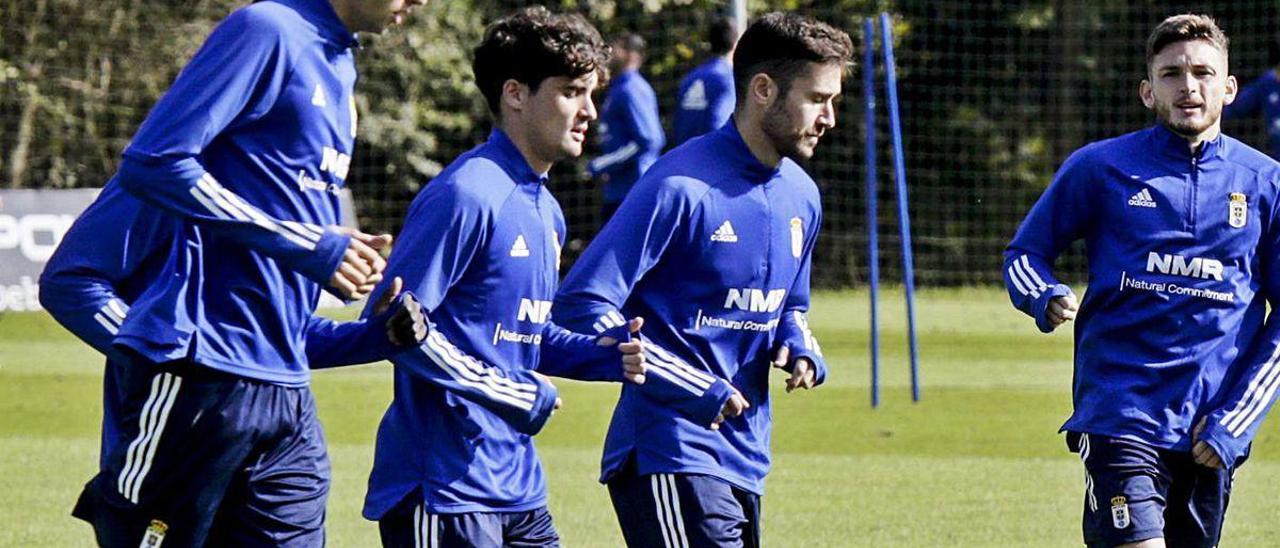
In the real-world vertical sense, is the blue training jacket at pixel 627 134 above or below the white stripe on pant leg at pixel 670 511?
below

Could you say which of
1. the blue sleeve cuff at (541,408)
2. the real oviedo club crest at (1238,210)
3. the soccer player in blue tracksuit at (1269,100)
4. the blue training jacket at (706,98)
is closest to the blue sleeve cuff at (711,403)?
the blue sleeve cuff at (541,408)

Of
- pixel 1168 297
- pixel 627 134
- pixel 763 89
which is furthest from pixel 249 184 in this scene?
pixel 627 134

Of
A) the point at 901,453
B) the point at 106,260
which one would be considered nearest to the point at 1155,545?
the point at 106,260

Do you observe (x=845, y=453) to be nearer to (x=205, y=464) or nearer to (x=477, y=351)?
(x=477, y=351)

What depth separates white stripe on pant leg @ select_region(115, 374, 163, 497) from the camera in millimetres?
4535

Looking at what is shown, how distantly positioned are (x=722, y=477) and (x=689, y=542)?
0.64 feet

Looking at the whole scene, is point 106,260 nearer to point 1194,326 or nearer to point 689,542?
point 689,542

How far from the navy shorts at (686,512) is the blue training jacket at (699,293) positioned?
0.10ft

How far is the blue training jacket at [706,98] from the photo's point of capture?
48.4ft

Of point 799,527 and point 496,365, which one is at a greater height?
point 496,365

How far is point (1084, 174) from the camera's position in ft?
20.0

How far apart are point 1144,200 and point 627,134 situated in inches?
389

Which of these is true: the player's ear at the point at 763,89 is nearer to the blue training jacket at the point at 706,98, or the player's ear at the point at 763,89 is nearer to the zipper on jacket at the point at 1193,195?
the zipper on jacket at the point at 1193,195

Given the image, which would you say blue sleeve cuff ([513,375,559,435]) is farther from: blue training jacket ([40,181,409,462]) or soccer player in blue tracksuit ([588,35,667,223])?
soccer player in blue tracksuit ([588,35,667,223])
